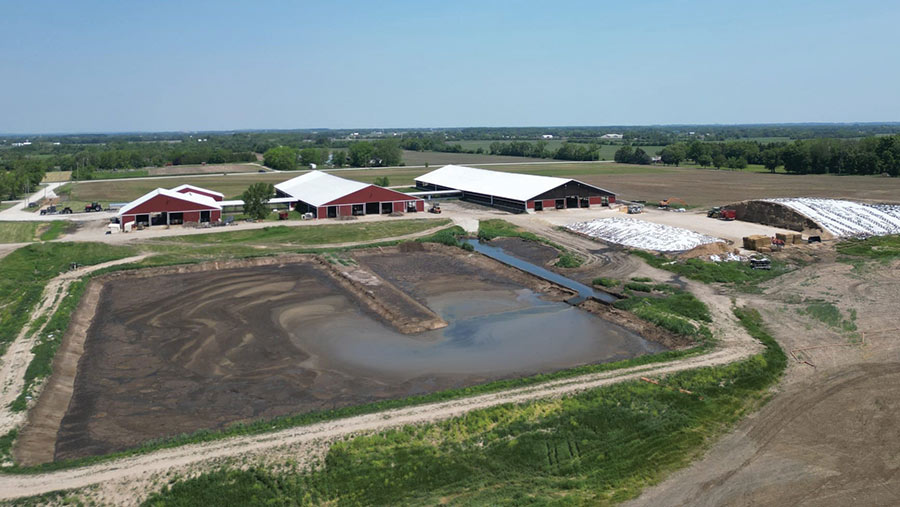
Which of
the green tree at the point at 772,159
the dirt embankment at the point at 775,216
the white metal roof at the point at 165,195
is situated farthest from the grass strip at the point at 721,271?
the green tree at the point at 772,159

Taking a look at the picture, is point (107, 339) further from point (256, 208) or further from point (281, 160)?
point (281, 160)

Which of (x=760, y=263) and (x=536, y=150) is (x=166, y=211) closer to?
(x=760, y=263)

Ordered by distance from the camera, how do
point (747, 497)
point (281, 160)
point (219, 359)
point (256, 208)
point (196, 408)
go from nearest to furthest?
point (747, 497), point (196, 408), point (219, 359), point (256, 208), point (281, 160)

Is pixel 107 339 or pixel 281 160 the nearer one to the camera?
pixel 107 339

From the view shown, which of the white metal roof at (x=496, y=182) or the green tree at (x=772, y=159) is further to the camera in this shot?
the green tree at (x=772, y=159)

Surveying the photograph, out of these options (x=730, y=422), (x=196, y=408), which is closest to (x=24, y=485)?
(x=196, y=408)

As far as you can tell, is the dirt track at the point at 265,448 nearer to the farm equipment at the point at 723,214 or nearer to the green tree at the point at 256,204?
the farm equipment at the point at 723,214
